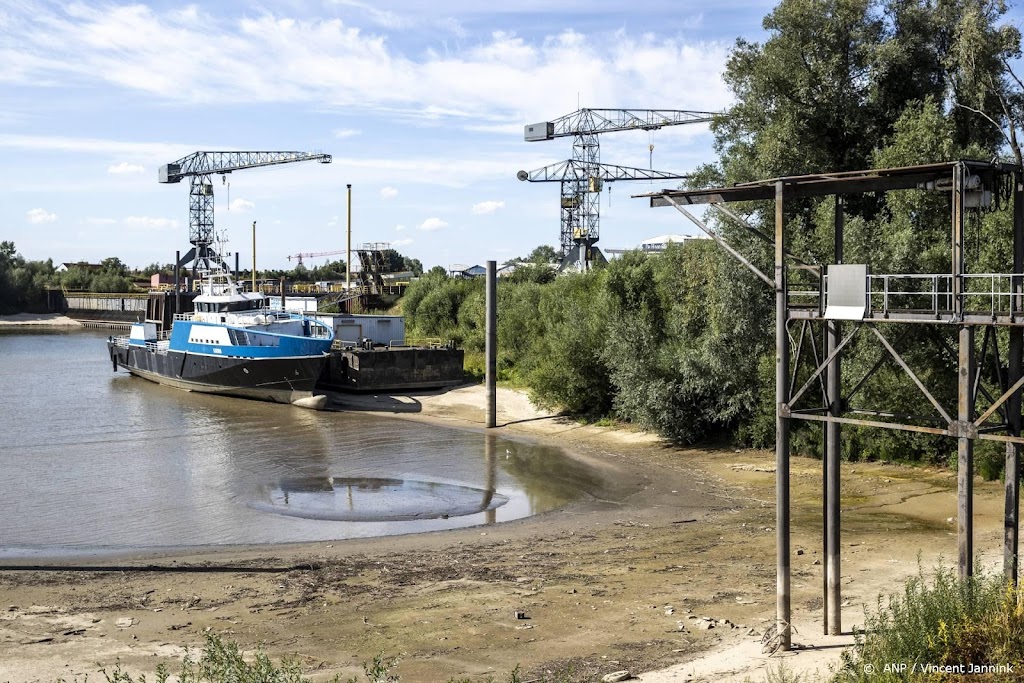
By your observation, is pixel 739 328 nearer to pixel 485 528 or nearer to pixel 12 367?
pixel 485 528

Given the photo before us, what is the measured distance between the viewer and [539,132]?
92.1 m

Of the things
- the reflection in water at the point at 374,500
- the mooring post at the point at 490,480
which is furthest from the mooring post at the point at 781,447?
the reflection in water at the point at 374,500

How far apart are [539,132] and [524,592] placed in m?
79.5

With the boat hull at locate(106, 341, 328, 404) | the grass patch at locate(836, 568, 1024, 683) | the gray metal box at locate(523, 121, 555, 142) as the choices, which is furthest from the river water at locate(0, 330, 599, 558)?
the gray metal box at locate(523, 121, 555, 142)

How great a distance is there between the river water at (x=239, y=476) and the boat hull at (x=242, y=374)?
4.13 ft

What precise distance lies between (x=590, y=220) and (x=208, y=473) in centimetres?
6151

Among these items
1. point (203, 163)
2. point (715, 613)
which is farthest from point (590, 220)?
point (715, 613)

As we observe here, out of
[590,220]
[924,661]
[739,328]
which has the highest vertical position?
[590,220]

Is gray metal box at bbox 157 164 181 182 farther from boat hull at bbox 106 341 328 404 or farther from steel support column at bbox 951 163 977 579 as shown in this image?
steel support column at bbox 951 163 977 579

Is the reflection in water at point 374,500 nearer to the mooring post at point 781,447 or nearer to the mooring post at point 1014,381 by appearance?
the mooring post at point 781,447

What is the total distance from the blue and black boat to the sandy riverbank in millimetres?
25495

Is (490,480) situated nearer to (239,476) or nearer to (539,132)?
(239,476)

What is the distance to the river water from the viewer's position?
22.7 meters

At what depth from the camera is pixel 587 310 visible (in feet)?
132
